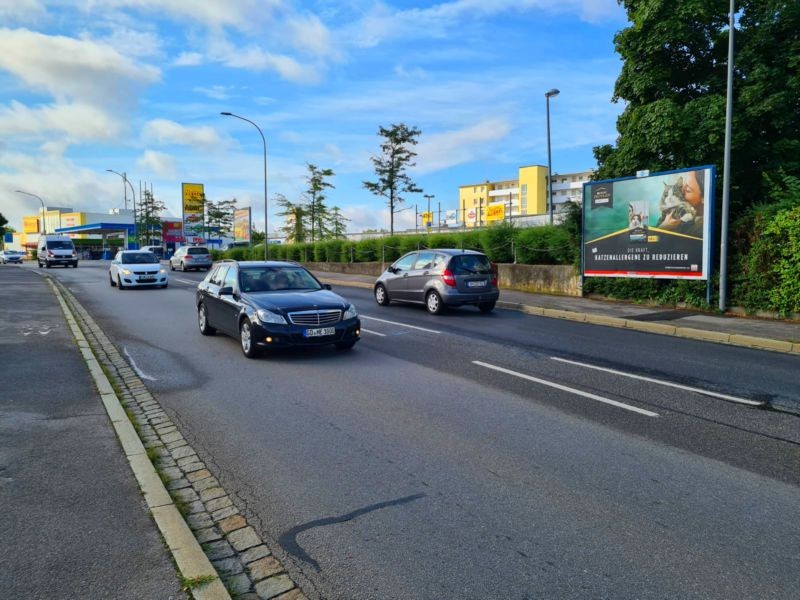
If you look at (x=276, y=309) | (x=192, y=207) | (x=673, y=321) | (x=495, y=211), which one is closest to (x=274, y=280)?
(x=276, y=309)

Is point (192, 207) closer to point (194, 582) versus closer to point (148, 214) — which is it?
point (148, 214)

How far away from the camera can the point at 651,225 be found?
52.0 ft

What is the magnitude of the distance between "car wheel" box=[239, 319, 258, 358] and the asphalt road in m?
0.26

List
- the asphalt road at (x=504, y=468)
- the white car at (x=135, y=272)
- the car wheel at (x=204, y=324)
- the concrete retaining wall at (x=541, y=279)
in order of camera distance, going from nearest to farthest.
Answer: the asphalt road at (x=504, y=468)
the car wheel at (x=204, y=324)
the concrete retaining wall at (x=541, y=279)
the white car at (x=135, y=272)

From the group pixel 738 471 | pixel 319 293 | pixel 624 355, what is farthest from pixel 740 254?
pixel 738 471

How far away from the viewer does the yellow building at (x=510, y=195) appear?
344ft

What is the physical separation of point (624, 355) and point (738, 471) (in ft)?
16.9

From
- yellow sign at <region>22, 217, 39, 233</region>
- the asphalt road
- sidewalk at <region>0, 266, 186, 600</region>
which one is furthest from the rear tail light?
yellow sign at <region>22, 217, 39, 233</region>

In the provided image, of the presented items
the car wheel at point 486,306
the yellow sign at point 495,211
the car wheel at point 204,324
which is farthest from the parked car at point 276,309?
the yellow sign at point 495,211

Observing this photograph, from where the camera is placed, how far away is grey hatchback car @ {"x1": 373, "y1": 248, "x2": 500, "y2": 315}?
48.1ft

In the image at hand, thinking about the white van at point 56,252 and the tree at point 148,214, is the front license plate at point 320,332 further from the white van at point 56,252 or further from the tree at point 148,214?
the tree at point 148,214

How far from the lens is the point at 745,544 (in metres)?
3.37

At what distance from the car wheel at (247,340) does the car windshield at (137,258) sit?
17028 mm

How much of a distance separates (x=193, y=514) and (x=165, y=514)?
0.19 meters
